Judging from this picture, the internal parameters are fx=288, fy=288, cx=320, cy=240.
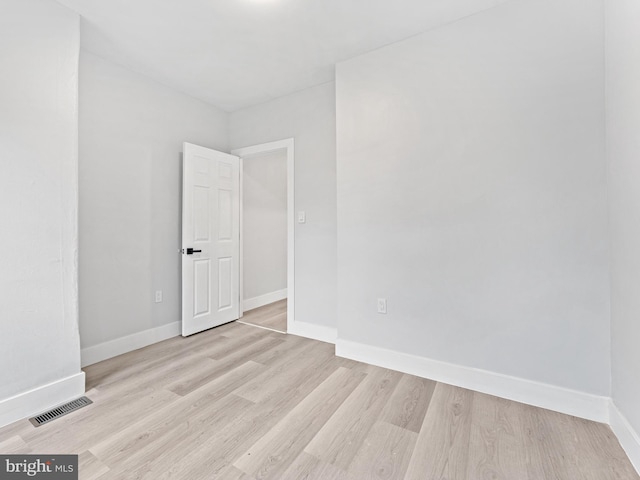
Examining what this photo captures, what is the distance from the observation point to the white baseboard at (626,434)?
53.6 inches

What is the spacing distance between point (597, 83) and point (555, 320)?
1.45 m

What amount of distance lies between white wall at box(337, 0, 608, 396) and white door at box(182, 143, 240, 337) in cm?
159

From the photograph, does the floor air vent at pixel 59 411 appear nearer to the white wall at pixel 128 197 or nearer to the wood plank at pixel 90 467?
the wood plank at pixel 90 467

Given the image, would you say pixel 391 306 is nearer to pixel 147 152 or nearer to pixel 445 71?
pixel 445 71

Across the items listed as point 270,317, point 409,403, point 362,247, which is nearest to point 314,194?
point 362,247

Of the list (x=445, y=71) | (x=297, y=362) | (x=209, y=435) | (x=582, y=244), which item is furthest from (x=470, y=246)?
(x=209, y=435)

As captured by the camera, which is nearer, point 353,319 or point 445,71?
point 445,71

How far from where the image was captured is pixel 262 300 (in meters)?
4.42

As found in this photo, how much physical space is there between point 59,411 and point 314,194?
8.39 ft

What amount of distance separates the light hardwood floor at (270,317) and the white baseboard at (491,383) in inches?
45.0

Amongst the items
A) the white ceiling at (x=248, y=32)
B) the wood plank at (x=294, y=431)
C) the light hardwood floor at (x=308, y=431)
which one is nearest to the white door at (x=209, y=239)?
the white ceiling at (x=248, y=32)

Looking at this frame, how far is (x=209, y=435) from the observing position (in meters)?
1.60

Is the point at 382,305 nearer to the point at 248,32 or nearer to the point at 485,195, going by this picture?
the point at 485,195

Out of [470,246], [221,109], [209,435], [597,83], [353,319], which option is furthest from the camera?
[221,109]
